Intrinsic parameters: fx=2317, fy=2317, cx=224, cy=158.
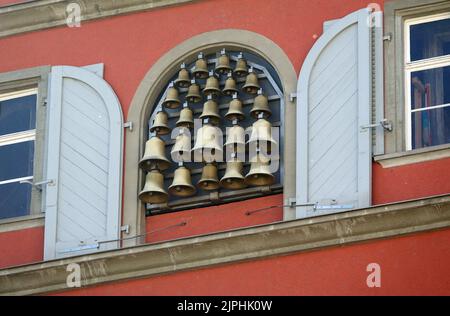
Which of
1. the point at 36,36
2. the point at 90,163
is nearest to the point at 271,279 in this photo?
the point at 90,163

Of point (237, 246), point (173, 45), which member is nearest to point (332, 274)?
point (237, 246)

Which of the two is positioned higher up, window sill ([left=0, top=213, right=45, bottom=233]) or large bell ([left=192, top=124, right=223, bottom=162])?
large bell ([left=192, top=124, right=223, bottom=162])

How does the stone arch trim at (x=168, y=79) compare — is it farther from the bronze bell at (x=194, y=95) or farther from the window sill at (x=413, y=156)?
the window sill at (x=413, y=156)

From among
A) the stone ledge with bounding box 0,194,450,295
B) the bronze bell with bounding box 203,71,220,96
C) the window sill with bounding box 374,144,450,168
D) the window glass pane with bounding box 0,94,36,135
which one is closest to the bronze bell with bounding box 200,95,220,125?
the bronze bell with bounding box 203,71,220,96

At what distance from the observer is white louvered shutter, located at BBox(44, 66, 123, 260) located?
21312 mm

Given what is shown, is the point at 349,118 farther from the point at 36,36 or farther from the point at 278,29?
the point at 36,36

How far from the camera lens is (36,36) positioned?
2247 cm

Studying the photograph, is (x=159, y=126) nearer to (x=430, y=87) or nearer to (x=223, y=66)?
(x=223, y=66)

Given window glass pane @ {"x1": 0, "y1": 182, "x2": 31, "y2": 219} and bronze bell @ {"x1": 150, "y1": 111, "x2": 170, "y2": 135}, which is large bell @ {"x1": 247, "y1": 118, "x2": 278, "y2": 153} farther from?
window glass pane @ {"x1": 0, "y1": 182, "x2": 31, "y2": 219}

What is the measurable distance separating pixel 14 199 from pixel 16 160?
42 cm

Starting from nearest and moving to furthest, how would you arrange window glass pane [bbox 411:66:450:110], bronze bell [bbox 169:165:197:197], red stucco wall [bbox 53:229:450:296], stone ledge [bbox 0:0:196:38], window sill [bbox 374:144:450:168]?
red stucco wall [bbox 53:229:450:296] → window sill [bbox 374:144:450:168] → window glass pane [bbox 411:66:450:110] → bronze bell [bbox 169:165:197:197] → stone ledge [bbox 0:0:196:38]

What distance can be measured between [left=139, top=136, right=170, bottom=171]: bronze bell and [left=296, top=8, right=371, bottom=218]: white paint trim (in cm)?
132

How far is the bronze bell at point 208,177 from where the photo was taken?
69.2 ft
